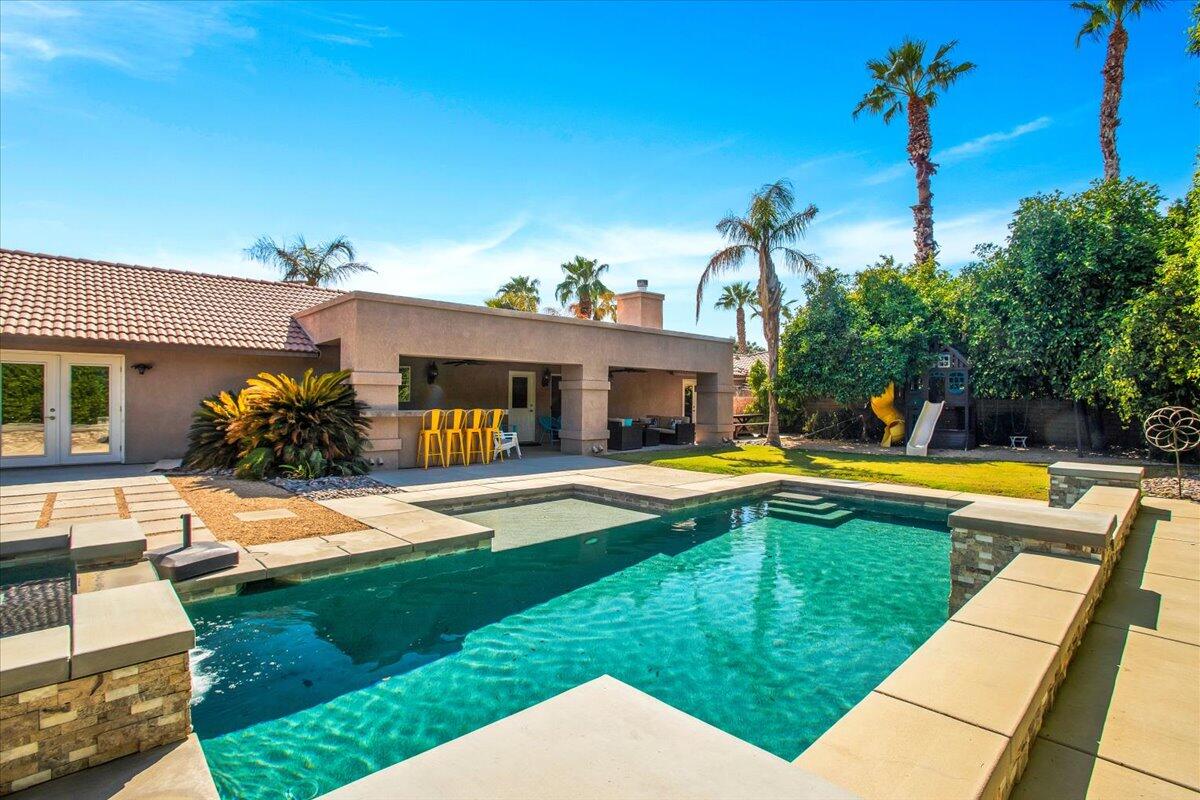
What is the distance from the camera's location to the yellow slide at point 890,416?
1842 cm

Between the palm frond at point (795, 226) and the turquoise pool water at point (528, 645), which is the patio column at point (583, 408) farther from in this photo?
the turquoise pool water at point (528, 645)

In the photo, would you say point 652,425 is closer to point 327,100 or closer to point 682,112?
point 682,112

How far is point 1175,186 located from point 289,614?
2146 centimetres

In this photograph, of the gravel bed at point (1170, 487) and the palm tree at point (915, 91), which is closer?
the gravel bed at point (1170, 487)

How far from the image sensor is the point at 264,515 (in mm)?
7188

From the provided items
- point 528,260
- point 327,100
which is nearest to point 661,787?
point 327,100

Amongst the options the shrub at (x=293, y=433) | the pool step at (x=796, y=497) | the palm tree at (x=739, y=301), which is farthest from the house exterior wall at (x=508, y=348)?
the palm tree at (x=739, y=301)

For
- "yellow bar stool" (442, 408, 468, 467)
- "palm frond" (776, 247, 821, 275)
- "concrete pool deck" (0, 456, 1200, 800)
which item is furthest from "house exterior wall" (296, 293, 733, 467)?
"concrete pool deck" (0, 456, 1200, 800)

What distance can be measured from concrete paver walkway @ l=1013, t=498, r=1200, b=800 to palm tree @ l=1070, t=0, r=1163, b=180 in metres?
21.6

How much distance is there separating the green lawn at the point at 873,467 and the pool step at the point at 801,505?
1.91 m

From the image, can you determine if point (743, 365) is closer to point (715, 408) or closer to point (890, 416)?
point (890, 416)

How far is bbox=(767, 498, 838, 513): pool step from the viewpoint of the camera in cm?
935

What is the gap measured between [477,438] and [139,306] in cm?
820

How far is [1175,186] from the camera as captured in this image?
14.6 m
